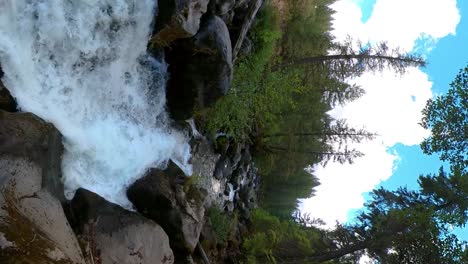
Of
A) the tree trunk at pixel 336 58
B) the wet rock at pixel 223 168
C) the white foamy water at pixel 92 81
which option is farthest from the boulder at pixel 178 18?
the wet rock at pixel 223 168

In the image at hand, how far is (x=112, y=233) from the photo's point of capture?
7.31m

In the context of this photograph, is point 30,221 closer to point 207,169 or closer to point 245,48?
point 245,48

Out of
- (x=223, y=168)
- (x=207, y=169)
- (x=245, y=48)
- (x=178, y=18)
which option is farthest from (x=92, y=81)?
(x=223, y=168)

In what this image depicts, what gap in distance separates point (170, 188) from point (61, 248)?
3367 millimetres

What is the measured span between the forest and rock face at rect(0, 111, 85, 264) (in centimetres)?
426

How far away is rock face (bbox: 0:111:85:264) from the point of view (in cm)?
523

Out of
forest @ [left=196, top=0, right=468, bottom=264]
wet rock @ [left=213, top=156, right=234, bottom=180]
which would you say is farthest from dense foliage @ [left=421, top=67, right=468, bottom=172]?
wet rock @ [left=213, top=156, right=234, bottom=180]

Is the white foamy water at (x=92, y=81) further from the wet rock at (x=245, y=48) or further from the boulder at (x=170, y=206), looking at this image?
the wet rock at (x=245, y=48)

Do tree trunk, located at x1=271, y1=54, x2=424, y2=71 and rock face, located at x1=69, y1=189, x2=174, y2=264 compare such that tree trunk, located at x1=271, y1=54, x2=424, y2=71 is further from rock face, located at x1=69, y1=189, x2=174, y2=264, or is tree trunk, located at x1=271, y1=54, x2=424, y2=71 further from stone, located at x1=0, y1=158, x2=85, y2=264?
stone, located at x1=0, y1=158, x2=85, y2=264

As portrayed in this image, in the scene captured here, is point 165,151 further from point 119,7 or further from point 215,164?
point 119,7

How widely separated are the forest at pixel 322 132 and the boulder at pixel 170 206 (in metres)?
1.94

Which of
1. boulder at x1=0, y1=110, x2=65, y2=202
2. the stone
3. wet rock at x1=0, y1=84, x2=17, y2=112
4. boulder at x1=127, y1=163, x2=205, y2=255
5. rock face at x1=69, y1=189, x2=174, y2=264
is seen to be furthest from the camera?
boulder at x1=127, y1=163, x2=205, y2=255

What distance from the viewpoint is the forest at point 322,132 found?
954cm

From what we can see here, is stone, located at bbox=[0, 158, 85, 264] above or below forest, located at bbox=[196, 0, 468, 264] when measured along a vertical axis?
below
